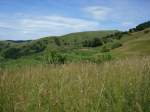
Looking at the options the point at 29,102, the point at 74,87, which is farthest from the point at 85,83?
the point at 29,102

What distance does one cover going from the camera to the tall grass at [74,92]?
387 cm

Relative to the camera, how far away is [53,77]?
5.09 m

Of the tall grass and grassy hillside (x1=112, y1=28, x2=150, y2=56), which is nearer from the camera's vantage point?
the tall grass

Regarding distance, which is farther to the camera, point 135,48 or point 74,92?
point 135,48

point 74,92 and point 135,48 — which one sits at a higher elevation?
point 74,92

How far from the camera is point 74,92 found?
4258 mm

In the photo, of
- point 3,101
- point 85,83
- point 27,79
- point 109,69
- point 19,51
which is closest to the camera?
point 3,101

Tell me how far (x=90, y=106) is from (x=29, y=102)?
72 cm

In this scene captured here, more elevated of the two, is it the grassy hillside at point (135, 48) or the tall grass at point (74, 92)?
the tall grass at point (74, 92)

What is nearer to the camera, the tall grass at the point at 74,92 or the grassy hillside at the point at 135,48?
the tall grass at the point at 74,92

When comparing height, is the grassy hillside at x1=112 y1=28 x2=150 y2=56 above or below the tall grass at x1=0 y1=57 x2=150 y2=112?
below

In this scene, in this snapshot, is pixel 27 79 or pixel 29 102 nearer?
pixel 29 102

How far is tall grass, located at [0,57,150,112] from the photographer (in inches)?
152

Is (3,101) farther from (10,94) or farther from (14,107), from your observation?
(14,107)
